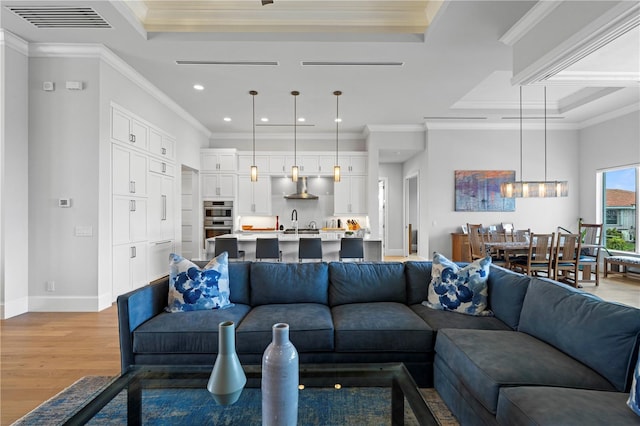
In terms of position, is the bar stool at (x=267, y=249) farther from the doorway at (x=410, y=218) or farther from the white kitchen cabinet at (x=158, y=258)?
the doorway at (x=410, y=218)

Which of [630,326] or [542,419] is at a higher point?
[630,326]

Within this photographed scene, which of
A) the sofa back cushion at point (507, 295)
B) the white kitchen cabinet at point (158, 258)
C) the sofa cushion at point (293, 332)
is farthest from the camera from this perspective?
the white kitchen cabinet at point (158, 258)

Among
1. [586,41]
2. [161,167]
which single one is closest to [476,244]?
[586,41]

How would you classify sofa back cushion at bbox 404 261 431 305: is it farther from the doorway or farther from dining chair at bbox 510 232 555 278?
the doorway

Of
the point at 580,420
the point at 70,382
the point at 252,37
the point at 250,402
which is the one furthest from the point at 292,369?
the point at 252,37

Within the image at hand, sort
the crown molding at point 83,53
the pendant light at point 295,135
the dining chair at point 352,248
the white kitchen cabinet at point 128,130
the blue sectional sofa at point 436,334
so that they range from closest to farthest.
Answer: the blue sectional sofa at point 436,334
the crown molding at point 83,53
the white kitchen cabinet at point 128,130
the dining chair at point 352,248
the pendant light at point 295,135

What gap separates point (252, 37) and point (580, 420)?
4225 mm

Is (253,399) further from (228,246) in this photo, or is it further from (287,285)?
(228,246)

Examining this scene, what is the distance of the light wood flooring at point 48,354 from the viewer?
2.19m

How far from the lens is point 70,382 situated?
7.67 ft

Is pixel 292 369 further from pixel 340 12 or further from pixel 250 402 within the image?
pixel 340 12

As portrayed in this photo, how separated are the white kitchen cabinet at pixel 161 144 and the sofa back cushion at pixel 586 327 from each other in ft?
18.0

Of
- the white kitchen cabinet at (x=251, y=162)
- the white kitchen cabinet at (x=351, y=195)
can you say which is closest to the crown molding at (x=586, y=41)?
the white kitchen cabinet at (x=351, y=195)

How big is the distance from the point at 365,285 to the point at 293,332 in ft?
2.85
